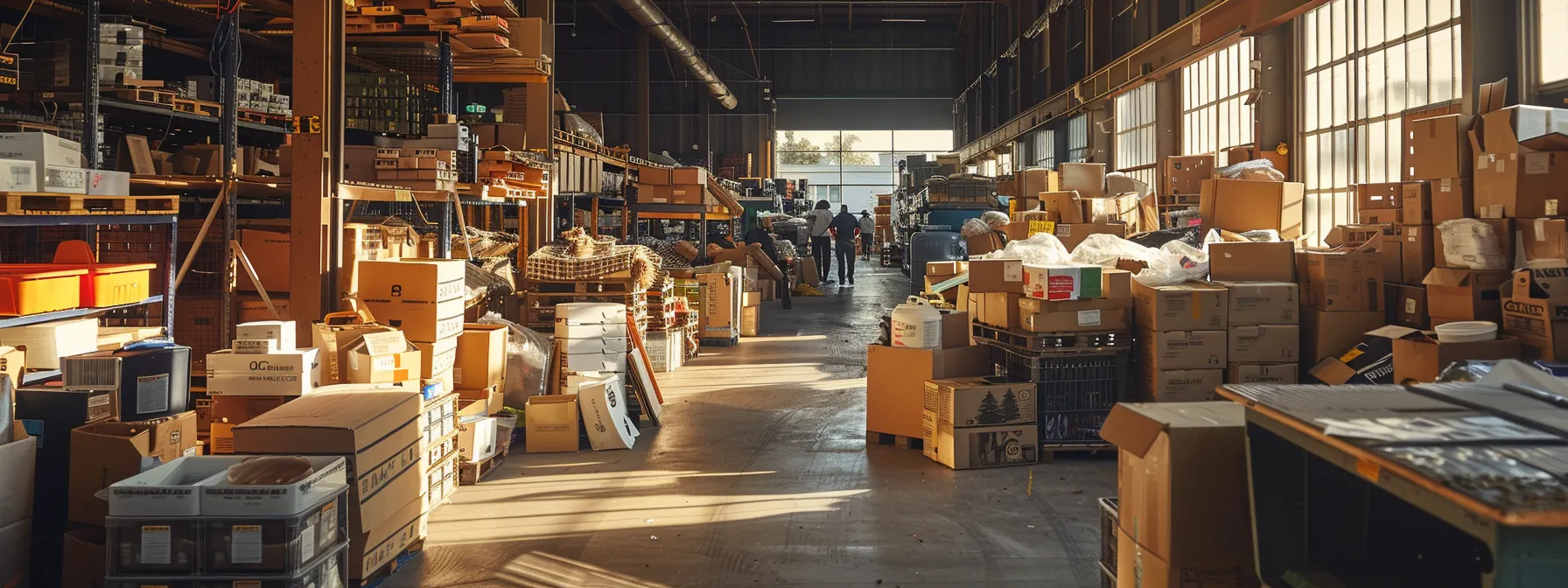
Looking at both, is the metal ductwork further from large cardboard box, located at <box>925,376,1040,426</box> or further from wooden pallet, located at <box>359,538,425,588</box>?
wooden pallet, located at <box>359,538,425,588</box>

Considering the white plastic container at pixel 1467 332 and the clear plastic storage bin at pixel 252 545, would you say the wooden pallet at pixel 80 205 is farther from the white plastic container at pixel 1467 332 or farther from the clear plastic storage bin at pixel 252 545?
the white plastic container at pixel 1467 332

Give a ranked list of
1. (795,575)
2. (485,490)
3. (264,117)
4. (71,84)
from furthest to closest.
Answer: (264,117) < (71,84) < (485,490) < (795,575)

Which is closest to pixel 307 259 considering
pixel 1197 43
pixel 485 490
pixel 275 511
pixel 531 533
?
pixel 485 490

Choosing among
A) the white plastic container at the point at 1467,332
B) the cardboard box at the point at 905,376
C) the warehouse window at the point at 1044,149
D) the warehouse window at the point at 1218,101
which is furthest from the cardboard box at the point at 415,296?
the warehouse window at the point at 1044,149

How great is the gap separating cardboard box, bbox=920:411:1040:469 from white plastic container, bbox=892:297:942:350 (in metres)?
0.52

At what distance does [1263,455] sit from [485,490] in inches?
163

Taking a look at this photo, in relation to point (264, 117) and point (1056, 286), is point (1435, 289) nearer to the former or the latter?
point (1056, 286)

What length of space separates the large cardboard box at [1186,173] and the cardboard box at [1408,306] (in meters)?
3.68

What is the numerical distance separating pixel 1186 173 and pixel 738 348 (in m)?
5.00

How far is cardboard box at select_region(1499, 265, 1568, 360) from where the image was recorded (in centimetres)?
517

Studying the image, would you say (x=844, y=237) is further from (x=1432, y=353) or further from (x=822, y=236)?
(x=1432, y=353)

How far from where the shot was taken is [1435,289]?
6.07 m

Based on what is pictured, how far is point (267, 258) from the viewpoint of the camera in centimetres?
652

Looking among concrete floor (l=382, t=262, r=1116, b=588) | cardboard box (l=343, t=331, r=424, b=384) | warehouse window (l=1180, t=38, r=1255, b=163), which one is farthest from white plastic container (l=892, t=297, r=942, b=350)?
warehouse window (l=1180, t=38, r=1255, b=163)
